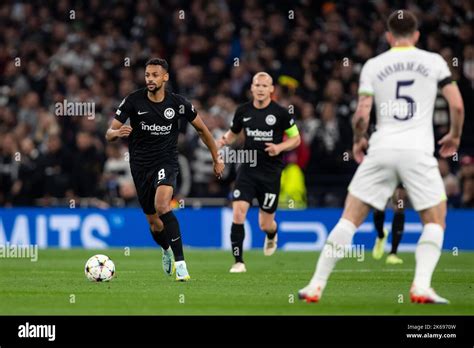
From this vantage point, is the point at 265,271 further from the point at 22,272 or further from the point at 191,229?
the point at 191,229

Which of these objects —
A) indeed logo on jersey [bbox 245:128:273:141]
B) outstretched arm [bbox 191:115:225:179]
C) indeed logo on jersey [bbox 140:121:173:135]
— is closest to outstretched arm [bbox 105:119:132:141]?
indeed logo on jersey [bbox 140:121:173:135]

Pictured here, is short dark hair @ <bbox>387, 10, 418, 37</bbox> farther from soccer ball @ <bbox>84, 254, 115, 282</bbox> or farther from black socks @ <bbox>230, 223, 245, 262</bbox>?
black socks @ <bbox>230, 223, 245, 262</bbox>

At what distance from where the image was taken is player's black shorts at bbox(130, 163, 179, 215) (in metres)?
13.0

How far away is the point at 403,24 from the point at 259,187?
6.28 metres

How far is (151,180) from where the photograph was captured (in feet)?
43.4

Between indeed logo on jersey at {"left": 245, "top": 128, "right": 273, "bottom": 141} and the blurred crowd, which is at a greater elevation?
the blurred crowd

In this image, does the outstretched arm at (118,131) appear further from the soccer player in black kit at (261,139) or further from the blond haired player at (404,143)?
the blond haired player at (404,143)

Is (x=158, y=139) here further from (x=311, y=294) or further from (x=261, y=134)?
(x=311, y=294)

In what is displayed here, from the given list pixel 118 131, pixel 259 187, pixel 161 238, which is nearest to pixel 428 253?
pixel 118 131

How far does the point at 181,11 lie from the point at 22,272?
11.1 metres

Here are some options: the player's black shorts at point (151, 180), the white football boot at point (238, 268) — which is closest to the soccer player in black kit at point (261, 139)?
the white football boot at point (238, 268)

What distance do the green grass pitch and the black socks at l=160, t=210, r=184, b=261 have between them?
344 mm

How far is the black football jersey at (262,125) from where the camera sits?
15469 millimetres
